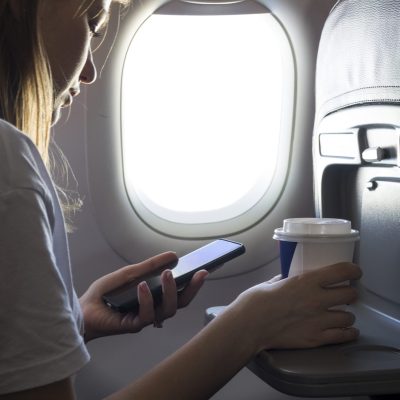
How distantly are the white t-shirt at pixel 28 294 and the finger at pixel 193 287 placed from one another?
1.71 ft

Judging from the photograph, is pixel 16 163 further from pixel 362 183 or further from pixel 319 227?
pixel 362 183

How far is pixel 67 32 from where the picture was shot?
933mm

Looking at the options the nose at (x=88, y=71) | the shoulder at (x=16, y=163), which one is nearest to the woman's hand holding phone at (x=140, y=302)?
the nose at (x=88, y=71)

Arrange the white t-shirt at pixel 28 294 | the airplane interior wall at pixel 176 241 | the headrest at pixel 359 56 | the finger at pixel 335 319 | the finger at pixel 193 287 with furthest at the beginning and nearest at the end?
the airplane interior wall at pixel 176 241 < the finger at pixel 193 287 < the headrest at pixel 359 56 < the finger at pixel 335 319 < the white t-shirt at pixel 28 294

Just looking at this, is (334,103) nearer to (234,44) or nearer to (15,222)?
(234,44)

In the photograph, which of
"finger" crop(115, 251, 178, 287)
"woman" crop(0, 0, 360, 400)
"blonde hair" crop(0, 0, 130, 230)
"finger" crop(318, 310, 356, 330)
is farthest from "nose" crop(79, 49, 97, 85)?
"finger" crop(318, 310, 356, 330)

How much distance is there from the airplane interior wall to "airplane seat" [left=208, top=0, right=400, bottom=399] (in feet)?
1.24

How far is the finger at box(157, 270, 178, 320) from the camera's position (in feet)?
3.83

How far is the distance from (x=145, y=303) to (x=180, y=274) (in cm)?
9

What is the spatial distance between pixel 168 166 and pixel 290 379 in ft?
3.33

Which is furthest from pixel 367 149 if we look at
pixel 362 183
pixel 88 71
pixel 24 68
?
pixel 24 68

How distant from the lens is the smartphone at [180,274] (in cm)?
118

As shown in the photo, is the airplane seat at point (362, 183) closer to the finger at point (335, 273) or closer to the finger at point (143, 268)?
the finger at point (335, 273)

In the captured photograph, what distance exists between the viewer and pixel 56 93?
102 cm
